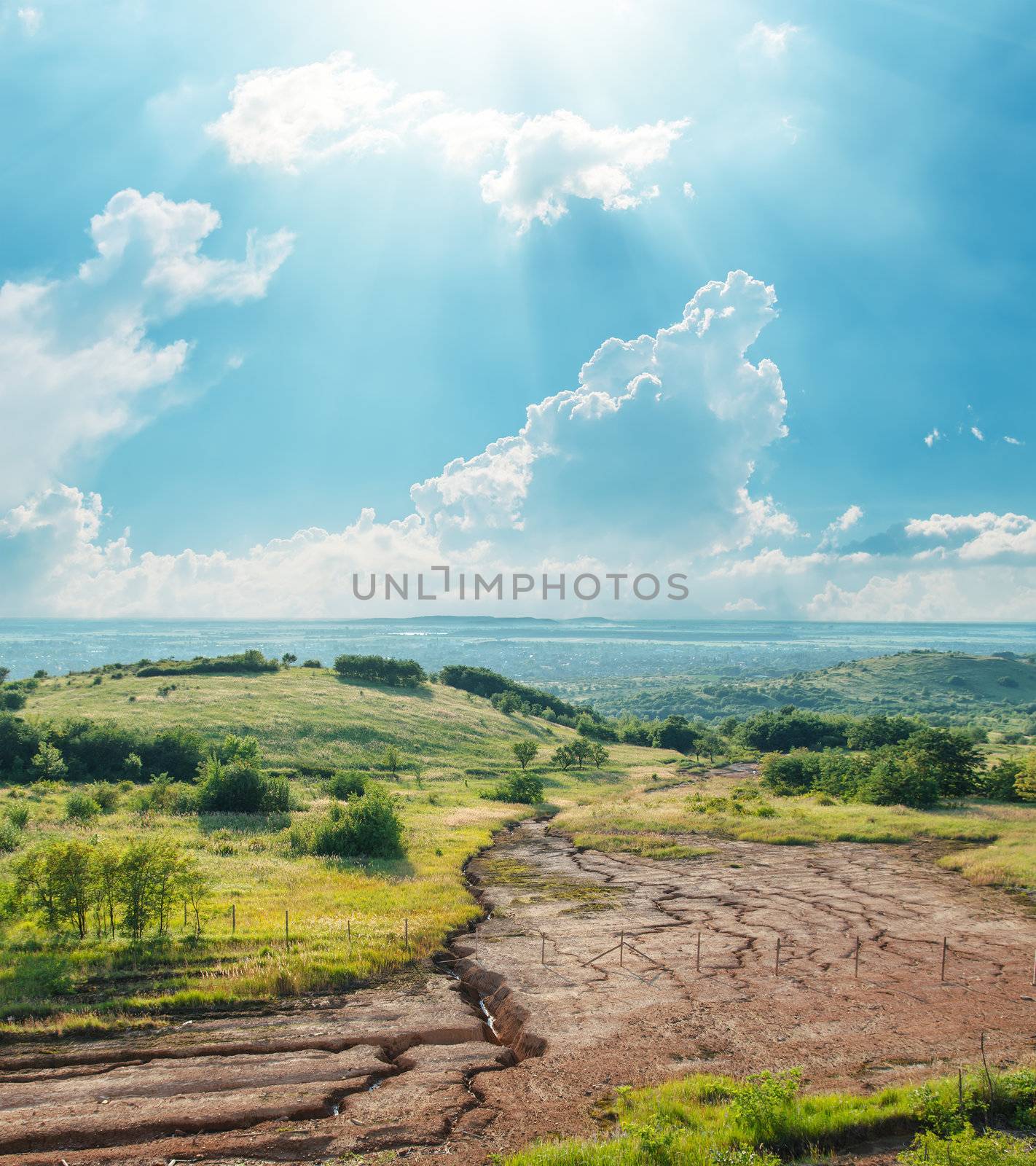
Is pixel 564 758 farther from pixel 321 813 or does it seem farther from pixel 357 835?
pixel 357 835

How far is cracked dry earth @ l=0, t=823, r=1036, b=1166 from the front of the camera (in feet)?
38.2

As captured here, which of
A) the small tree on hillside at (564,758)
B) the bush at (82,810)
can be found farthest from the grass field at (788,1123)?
the small tree on hillside at (564,758)

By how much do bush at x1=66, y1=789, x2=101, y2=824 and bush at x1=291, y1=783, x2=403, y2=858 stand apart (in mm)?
13626

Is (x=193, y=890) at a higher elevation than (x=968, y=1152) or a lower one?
lower

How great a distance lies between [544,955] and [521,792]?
4111 cm

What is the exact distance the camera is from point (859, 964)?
65.7 ft

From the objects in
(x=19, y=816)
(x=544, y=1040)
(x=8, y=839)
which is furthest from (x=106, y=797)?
(x=544, y=1040)

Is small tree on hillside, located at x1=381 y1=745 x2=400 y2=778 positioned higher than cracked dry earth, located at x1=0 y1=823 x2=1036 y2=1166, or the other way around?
cracked dry earth, located at x1=0 y1=823 x2=1036 y2=1166

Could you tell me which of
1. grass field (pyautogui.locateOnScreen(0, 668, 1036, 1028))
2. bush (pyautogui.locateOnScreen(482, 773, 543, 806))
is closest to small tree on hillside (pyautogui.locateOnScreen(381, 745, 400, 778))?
grass field (pyautogui.locateOnScreen(0, 668, 1036, 1028))

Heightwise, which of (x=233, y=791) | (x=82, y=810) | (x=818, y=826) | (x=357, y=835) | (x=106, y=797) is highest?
(x=357, y=835)

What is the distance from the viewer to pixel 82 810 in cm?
4134

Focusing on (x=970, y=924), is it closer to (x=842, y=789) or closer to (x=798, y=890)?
(x=798, y=890)

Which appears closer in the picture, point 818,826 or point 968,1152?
point 968,1152

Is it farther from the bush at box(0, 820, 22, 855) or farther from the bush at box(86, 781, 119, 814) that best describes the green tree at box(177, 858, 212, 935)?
the bush at box(86, 781, 119, 814)
